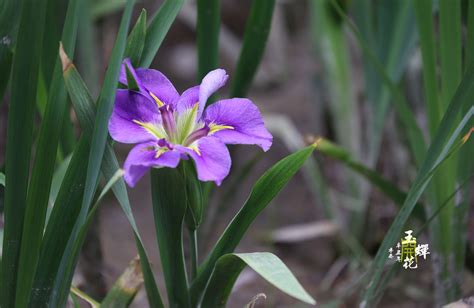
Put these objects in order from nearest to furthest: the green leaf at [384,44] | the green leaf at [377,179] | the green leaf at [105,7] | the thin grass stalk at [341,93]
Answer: the green leaf at [377,179] → the green leaf at [384,44] → the thin grass stalk at [341,93] → the green leaf at [105,7]

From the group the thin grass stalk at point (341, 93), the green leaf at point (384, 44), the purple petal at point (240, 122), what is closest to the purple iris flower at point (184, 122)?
the purple petal at point (240, 122)

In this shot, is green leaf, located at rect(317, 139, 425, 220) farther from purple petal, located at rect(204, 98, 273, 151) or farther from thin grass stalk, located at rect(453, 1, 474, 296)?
purple petal, located at rect(204, 98, 273, 151)


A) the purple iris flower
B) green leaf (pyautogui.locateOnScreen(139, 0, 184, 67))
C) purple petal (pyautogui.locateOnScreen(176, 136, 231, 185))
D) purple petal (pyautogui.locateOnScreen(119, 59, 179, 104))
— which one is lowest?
purple petal (pyautogui.locateOnScreen(176, 136, 231, 185))

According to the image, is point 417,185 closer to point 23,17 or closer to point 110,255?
point 23,17

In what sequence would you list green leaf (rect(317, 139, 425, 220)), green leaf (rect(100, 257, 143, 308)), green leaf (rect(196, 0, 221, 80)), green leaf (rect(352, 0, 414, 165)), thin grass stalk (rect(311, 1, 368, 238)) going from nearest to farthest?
green leaf (rect(100, 257, 143, 308)) → green leaf (rect(196, 0, 221, 80)) → green leaf (rect(317, 139, 425, 220)) → green leaf (rect(352, 0, 414, 165)) → thin grass stalk (rect(311, 1, 368, 238))

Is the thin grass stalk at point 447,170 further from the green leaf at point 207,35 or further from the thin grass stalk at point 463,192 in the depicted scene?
the green leaf at point 207,35

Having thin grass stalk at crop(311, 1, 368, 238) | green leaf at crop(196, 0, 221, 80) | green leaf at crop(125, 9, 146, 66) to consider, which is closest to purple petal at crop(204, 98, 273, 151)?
green leaf at crop(125, 9, 146, 66)

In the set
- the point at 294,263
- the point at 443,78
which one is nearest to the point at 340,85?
the point at 294,263
